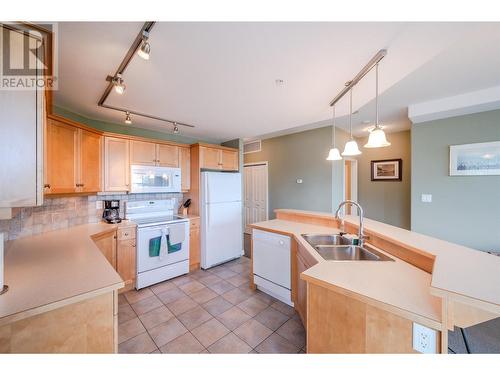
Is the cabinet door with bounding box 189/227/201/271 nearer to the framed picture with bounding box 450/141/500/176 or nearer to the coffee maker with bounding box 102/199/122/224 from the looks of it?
the coffee maker with bounding box 102/199/122/224

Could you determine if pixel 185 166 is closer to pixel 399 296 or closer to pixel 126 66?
pixel 126 66

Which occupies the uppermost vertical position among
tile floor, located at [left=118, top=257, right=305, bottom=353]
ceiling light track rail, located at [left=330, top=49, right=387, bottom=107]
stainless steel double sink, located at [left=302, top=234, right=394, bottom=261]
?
ceiling light track rail, located at [left=330, top=49, right=387, bottom=107]

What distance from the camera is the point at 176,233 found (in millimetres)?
2787

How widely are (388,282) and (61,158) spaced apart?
300 cm

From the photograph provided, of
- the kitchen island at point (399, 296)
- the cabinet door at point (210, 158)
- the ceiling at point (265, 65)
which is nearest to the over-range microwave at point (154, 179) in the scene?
the cabinet door at point (210, 158)

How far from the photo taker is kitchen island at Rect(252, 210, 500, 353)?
2.46ft

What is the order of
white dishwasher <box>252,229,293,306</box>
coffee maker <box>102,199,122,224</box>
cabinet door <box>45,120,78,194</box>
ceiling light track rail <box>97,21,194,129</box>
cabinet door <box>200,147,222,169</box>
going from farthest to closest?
cabinet door <box>200,147,222,169</box> → coffee maker <box>102,199,122,224</box> → white dishwasher <box>252,229,293,306</box> → cabinet door <box>45,120,78,194</box> → ceiling light track rail <box>97,21,194,129</box>

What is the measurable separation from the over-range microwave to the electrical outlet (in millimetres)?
3128

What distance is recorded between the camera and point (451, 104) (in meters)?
2.47

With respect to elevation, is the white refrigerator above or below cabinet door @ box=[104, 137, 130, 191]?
below

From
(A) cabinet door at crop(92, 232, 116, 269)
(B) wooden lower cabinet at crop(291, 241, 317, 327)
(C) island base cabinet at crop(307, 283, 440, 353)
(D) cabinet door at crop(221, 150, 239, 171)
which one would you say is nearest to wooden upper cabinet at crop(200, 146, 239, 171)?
(D) cabinet door at crop(221, 150, 239, 171)
